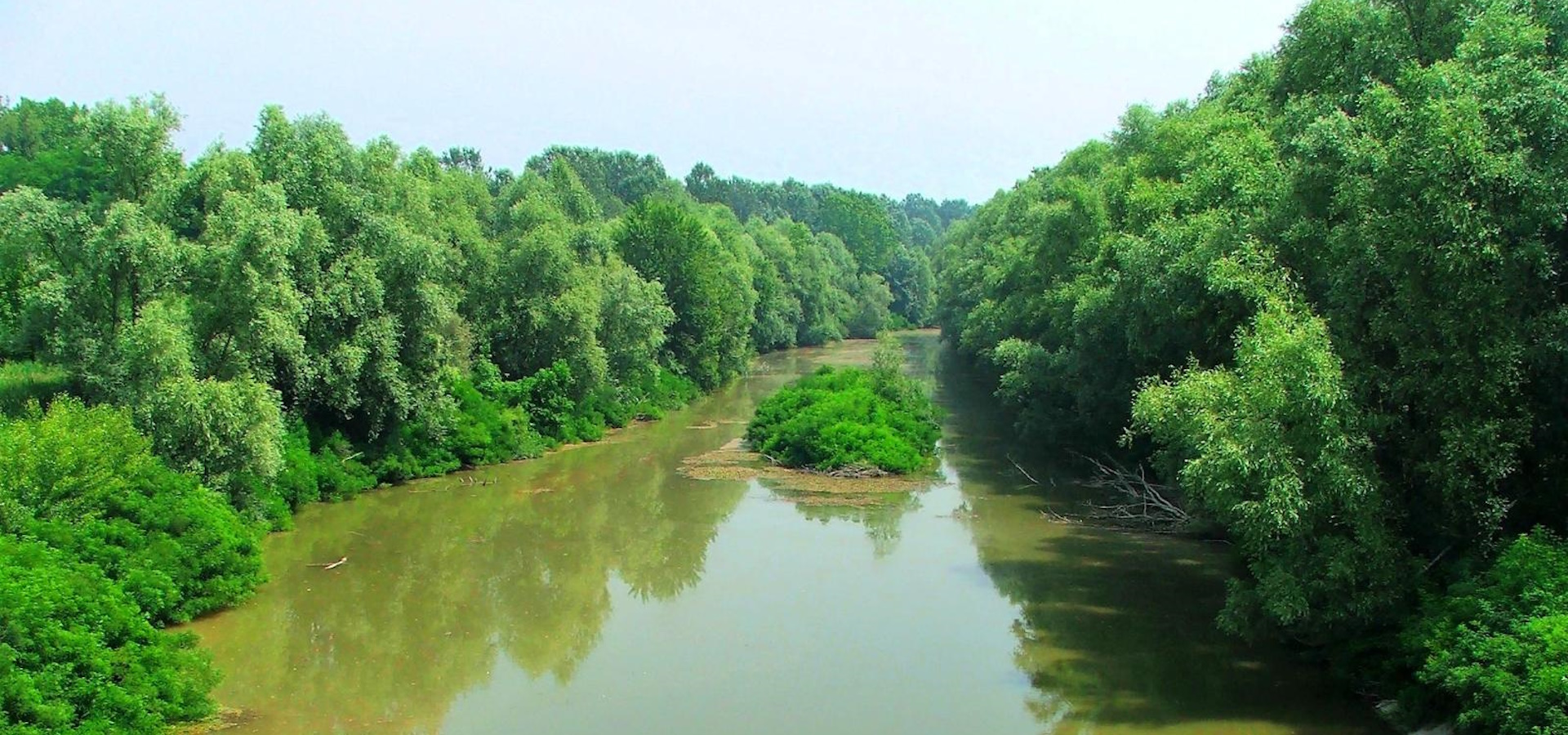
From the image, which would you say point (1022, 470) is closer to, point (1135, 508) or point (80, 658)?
point (1135, 508)

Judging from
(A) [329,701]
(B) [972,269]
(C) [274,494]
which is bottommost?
(A) [329,701]

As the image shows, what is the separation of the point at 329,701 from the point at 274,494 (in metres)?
11.2

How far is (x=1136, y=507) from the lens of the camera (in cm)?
2869

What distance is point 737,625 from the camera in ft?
68.2

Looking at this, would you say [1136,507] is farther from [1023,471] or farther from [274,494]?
[274,494]

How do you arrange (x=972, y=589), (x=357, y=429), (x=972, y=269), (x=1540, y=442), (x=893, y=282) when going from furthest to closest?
(x=893, y=282), (x=972, y=269), (x=357, y=429), (x=972, y=589), (x=1540, y=442)

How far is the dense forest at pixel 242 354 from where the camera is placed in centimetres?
1589

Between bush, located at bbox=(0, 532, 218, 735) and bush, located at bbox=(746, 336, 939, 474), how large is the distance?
21.3 metres

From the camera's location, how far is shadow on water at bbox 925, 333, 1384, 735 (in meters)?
16.4

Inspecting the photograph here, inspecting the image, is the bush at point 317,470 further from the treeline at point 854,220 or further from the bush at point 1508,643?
the treeline at point 854,220


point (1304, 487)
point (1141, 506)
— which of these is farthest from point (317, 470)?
point (1304, 487)

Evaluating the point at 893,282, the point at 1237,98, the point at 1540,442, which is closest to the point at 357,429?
the point at 1237,98

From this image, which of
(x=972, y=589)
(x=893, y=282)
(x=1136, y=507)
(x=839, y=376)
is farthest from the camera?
(x=893, y=282)

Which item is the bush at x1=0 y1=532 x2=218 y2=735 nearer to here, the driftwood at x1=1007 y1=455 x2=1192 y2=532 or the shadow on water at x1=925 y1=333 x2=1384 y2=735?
the shadow on water at x1=925 y1=333 x2=1384 y2=735
